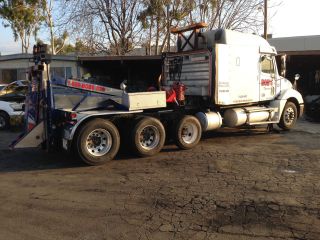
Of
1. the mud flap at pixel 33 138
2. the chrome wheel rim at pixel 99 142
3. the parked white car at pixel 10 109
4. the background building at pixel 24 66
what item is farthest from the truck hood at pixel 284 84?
the background building at pixel 24 66

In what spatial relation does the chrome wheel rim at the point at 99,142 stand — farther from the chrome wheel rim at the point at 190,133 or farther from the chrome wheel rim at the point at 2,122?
the chrome wheel rim at the point at 2,122

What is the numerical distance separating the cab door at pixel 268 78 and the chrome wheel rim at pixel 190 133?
2.95m

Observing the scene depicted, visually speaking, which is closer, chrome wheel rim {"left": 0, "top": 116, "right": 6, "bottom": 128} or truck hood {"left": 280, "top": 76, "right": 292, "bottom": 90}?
truck hood {"left": 280, "top": 76, "right": 292, "bottom": 90}

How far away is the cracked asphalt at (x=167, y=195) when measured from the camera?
4797 mm

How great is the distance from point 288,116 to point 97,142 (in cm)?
707

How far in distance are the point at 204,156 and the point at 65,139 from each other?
10.6 ft

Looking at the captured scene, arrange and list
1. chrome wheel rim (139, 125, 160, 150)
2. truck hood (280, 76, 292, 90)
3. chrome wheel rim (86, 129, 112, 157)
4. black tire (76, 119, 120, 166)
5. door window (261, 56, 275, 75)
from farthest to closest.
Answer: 1. truck hood (280, 76, 292, 90)
2. door window (261, 56, 275, 75)
3. chrome wheel rim (139, 125, 160, 150)
4. chrome wheel rim (86, 129, 112, 157)
5. black tire (76, 119, 120, 166)

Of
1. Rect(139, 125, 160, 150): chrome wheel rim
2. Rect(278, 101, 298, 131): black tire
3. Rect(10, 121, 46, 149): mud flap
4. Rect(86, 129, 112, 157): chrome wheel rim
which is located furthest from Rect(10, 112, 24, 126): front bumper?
Rect(278, 101, 298, 131): black tire

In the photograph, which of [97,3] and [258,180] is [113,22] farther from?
[258,180]

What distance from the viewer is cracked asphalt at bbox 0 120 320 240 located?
15.7 feet

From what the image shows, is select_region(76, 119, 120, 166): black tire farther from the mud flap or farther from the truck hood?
the truck hood

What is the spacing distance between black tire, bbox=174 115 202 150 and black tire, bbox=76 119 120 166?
1764mm

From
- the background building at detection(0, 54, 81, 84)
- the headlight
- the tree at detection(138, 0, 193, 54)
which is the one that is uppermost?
the tree at detection(138, 0, 193, 54)

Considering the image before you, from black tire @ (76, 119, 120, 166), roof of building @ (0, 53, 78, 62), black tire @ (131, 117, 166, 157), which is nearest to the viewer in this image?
black tire @ (76, 119, 120, 166)
